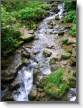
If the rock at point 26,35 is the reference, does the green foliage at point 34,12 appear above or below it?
above

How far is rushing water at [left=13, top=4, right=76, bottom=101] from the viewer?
1.74 metres

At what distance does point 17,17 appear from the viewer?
1.78 metres

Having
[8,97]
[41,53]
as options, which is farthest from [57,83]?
[8,97]

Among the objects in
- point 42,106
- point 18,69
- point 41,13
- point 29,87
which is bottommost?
point 42,106

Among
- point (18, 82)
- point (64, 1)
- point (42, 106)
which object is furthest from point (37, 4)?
point (42, 106)

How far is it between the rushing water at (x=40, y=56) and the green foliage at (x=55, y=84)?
0.15 ft

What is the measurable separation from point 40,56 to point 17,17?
1.02 ft

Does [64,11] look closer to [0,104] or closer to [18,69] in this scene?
[18,69]

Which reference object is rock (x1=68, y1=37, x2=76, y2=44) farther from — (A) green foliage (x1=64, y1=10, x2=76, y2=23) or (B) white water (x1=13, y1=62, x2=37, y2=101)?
(B) white water (x1=13, y1=62, x2=37, y2=101)

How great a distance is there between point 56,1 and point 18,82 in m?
0.61

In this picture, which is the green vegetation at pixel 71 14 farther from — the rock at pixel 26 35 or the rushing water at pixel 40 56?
the rock at pixel 26 35

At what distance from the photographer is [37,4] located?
1.78m

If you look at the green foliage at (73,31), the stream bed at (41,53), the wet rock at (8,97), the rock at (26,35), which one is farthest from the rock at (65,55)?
the wet rock at (8,97)

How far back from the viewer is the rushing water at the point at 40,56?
174 cm
